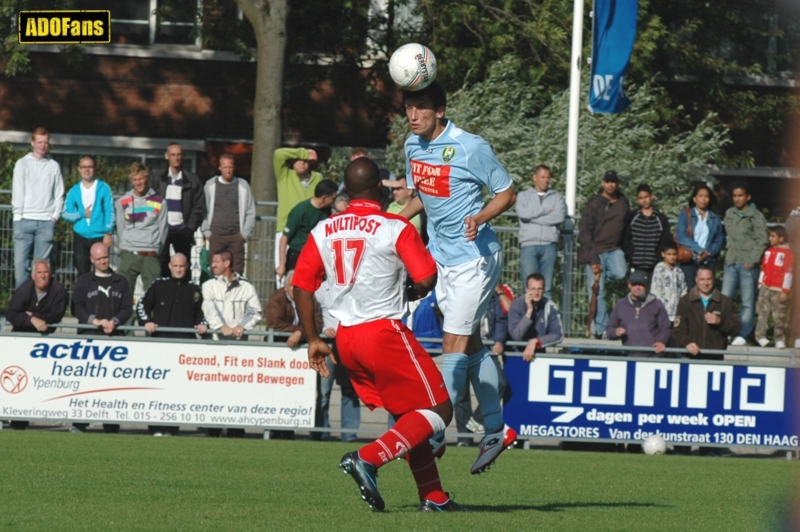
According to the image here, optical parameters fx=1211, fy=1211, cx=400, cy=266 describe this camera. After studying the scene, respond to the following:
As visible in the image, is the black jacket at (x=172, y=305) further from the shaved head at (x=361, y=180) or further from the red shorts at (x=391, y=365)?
the shaved head at (x=361, y=180)

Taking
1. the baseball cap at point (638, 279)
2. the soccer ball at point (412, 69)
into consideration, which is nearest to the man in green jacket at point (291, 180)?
the baseball cap at point (638, 279)

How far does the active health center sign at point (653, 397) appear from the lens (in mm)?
13719

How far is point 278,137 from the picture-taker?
69.3ft

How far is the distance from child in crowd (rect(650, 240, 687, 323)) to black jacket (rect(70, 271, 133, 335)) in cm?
672

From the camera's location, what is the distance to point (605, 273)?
Result: 16641mm

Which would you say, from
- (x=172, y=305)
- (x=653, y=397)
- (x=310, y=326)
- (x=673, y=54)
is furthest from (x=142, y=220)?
(x=673, y=54)

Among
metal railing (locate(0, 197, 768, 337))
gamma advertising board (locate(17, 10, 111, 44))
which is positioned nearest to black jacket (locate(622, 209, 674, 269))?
metal railing (locate(0, 197, 768, 337))

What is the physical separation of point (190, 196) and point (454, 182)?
349 inches

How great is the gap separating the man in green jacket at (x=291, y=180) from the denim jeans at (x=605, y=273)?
13.1 feet

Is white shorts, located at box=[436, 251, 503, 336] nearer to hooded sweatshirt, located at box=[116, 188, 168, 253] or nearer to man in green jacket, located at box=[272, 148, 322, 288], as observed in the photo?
hooded sweatshirt, located at box=[116, 188, 168, 253]

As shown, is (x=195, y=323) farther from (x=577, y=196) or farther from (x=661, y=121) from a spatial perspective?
(x=661, y=121)

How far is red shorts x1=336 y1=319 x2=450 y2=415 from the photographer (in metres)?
6.56

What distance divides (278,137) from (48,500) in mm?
14403

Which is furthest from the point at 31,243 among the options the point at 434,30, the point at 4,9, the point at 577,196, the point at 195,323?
the point at 434,30
